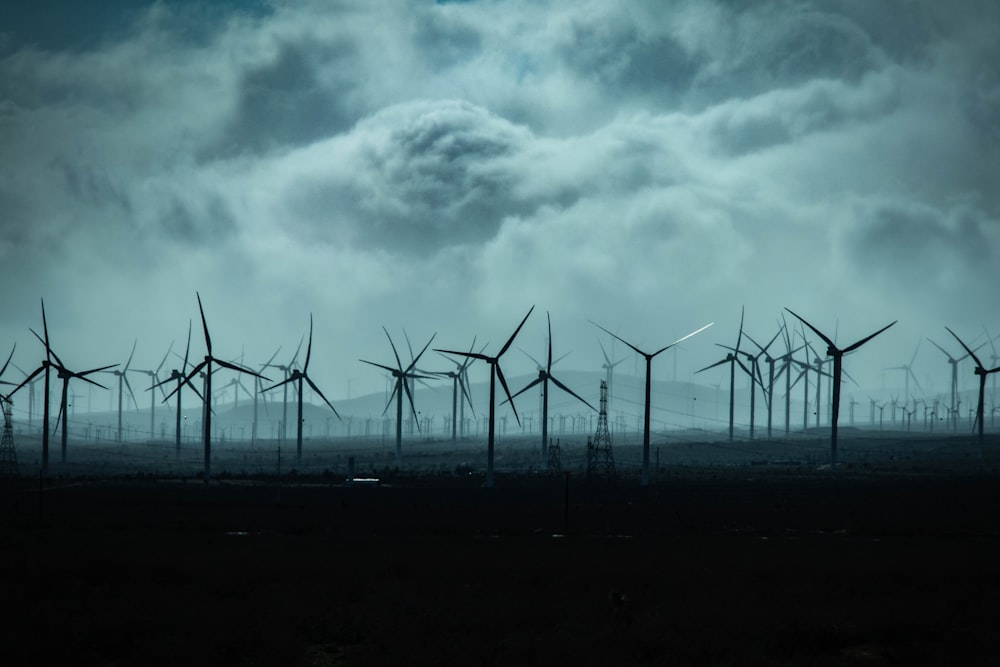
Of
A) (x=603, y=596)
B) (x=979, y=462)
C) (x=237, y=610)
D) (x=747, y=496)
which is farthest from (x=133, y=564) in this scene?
(x=979, y=462)

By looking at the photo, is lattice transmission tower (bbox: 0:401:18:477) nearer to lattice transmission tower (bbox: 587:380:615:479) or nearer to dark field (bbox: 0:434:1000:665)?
dark field (bbox: 0:434:1000:665)

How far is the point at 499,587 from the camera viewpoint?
126 ft

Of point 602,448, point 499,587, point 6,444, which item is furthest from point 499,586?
point 6,444

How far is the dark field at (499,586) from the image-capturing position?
97.6 feet

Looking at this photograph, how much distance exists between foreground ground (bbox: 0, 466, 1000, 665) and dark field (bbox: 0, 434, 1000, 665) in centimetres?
11

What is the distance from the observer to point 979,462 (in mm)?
154125

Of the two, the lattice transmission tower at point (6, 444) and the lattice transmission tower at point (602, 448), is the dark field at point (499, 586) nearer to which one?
the lattice transmission tower at point (602, 448)

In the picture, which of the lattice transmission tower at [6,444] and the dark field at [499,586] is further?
the lattice transmission tower at [6,444]

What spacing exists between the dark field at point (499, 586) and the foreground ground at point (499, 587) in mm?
111

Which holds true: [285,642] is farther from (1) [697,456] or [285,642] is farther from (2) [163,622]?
(1) [697,456]

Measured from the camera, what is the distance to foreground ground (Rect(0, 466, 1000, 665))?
1171 inches

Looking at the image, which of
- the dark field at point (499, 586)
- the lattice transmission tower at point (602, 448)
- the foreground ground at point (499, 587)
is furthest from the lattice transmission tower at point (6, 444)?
the lattice transmission tower at point (602, 448)

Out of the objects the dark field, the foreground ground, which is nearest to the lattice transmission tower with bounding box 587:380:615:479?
the dark field

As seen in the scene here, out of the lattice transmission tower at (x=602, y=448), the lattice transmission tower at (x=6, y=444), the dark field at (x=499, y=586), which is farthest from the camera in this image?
the lattice transmission tower at (x=6, y=444)
